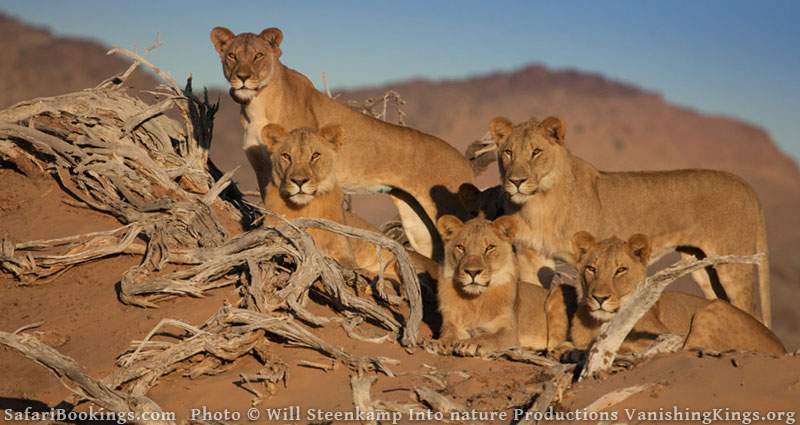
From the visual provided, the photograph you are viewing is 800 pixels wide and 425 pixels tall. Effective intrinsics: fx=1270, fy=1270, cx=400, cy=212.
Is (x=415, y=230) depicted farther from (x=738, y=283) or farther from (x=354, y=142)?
(x=738, y=283)

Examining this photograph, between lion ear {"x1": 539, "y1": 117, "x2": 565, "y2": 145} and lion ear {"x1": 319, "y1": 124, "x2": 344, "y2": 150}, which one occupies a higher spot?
lion ear {"x1": 539, "y1": 117, "x2": 565, "y2": 145}

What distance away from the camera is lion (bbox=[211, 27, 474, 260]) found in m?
9.14

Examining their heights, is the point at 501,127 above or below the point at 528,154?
above

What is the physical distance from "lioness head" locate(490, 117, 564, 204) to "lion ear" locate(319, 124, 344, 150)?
106 cm

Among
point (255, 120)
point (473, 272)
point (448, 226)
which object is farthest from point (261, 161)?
point (473, 272)

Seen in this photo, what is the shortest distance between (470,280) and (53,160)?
3428mm

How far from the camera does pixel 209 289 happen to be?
7930 mm

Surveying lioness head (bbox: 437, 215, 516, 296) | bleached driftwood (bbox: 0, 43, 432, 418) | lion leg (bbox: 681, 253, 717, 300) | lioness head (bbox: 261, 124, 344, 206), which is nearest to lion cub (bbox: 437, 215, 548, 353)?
lioness head (bbox: 437, 215, 516, 296)

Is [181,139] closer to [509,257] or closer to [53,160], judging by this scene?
[53,160]

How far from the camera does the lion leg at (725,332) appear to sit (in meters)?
7.57

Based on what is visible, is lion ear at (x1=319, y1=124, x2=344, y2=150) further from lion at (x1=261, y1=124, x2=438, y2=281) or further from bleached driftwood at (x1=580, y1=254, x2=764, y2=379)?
bleached driftwood at (x1=580, y1=254, x2=764, y2=379)

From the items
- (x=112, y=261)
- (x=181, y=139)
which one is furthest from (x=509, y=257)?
(x=181, y=139)

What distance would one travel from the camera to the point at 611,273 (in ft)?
24.7

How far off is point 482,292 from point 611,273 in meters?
0.79
